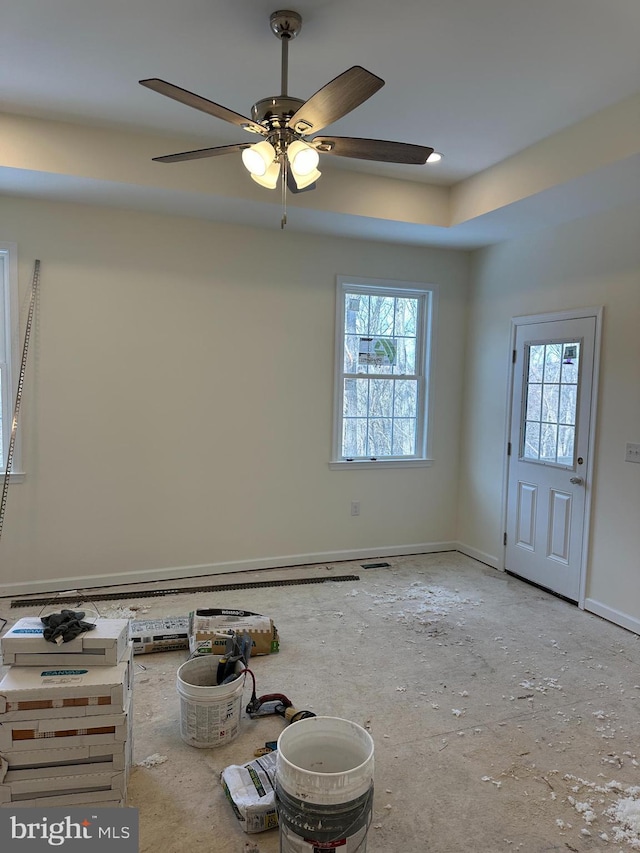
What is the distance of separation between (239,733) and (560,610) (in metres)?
2.43

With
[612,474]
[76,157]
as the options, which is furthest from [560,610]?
[76,157]

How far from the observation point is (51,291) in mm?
3748

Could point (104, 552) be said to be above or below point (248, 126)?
below

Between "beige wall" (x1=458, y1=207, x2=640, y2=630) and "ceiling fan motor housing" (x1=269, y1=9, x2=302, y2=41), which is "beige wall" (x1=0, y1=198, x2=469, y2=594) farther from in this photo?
"ceiling fan motor housing" (x1=269, y1=9, x2=302, y2=41)

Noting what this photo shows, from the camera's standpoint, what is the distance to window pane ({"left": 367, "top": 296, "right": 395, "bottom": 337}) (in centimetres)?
472

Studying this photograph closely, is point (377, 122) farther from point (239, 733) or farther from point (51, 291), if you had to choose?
point (239, 733)

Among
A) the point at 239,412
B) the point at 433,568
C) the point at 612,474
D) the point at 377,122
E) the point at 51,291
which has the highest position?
the point at 377,122

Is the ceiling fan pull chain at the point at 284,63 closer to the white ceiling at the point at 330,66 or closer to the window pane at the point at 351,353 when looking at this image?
the white ceiling at the point at 330,66

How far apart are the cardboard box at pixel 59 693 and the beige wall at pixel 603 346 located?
3080mm

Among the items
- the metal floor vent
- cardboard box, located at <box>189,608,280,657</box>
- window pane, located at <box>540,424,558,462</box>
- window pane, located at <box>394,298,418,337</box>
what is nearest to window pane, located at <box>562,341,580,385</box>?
window pane, located at <box>540,424,558,462</box>

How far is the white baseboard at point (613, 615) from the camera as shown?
3425 millimetres

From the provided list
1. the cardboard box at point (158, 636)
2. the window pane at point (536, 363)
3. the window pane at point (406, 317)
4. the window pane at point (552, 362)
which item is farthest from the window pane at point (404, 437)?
the cardboard box at point (158, 636)

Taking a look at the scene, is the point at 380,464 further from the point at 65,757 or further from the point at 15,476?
the point at 65,757

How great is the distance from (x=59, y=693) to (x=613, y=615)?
10.8 feet
